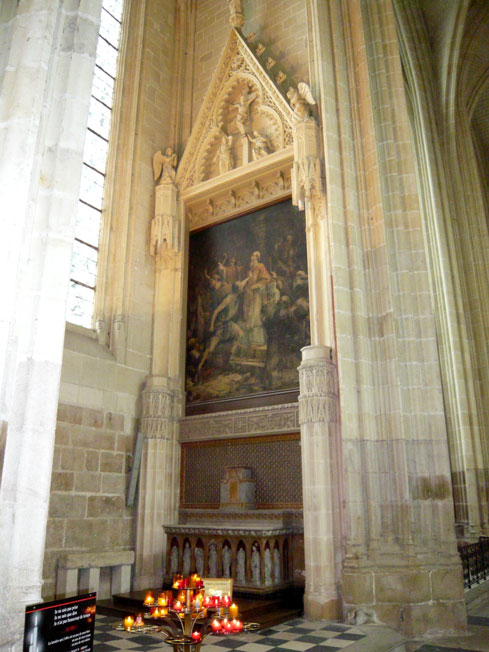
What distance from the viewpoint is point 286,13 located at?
11828 millimetres

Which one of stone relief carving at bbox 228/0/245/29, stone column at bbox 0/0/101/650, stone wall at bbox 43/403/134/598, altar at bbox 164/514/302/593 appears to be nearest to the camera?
stone column at bbox 0/0/101/650

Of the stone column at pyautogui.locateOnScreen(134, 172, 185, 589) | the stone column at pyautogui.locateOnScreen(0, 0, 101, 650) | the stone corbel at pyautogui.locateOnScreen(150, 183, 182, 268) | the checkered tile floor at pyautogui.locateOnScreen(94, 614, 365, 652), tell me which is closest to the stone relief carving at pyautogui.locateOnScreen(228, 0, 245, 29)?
the stone column at pyautogui.locateOnScreen(134, 172, 185, 589)

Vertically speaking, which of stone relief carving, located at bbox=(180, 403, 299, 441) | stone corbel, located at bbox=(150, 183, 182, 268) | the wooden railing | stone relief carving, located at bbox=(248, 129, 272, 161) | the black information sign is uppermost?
stone relief carving, located at bbox=(248, 129, 272, 161)

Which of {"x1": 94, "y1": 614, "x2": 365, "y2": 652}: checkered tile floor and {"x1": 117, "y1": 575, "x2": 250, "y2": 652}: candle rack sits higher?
{"x1": 117, "y1": 575, "x2": 250, "y2": 652}: candle rack

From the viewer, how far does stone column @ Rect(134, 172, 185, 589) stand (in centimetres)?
934

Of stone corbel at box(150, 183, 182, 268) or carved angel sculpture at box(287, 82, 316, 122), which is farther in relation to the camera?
stone corbel at box(150, 183, 182, 268)

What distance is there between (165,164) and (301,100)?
3.24 metres

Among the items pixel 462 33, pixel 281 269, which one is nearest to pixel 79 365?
pixel 281 269

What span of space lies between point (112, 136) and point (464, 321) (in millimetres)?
9648

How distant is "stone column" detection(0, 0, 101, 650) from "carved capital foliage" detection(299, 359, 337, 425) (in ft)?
15.1

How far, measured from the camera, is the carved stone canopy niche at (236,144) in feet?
35.6

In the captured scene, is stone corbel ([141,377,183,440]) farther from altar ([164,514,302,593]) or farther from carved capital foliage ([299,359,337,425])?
carved capital foliage ([299,359,337,425])

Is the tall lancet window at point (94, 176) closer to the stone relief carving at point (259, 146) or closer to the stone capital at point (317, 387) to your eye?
the stone relief carving at point (259, 146)

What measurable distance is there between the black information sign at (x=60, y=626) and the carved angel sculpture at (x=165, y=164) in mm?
9381
